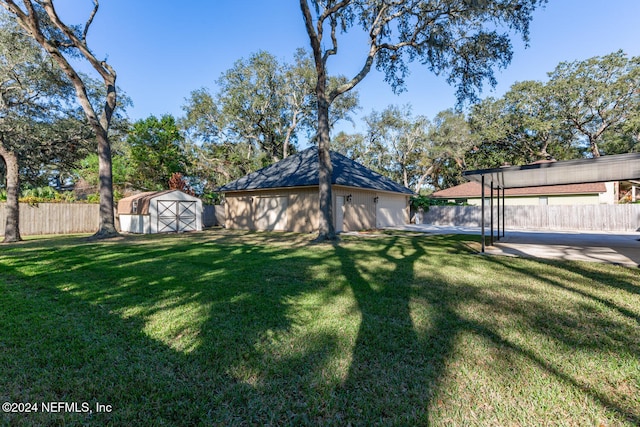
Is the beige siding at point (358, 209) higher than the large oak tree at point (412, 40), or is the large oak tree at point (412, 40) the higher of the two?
the large oak tree at point (412, 40)

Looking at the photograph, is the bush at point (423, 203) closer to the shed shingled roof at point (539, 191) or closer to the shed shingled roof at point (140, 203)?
the shed shingled roof at point (539, 191)

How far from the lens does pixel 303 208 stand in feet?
48.6

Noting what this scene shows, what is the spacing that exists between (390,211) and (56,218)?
18404 millimetres

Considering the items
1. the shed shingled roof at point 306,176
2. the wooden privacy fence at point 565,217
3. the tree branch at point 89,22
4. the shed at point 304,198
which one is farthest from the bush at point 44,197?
the wooden privacy fence at point 565,217

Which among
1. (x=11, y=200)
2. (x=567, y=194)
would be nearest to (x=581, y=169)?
(x=567, y=194)

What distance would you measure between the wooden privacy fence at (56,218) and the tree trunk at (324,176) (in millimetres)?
13355

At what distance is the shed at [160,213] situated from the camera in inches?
565

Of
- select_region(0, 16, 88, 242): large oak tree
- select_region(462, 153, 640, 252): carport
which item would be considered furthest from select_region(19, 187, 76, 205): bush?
select_region(462, 153, 640, 252): carport

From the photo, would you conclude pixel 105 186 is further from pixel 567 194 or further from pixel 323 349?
pixel 567 194

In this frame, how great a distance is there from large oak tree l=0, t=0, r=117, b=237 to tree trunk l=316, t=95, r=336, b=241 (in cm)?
843

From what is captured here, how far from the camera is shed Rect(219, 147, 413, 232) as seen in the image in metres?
14.5

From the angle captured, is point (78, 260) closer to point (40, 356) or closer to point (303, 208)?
point (40, 356)

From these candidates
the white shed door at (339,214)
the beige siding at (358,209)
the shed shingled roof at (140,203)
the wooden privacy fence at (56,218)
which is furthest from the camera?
the beige siding at (358,209)

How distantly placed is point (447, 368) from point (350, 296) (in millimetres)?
1947
